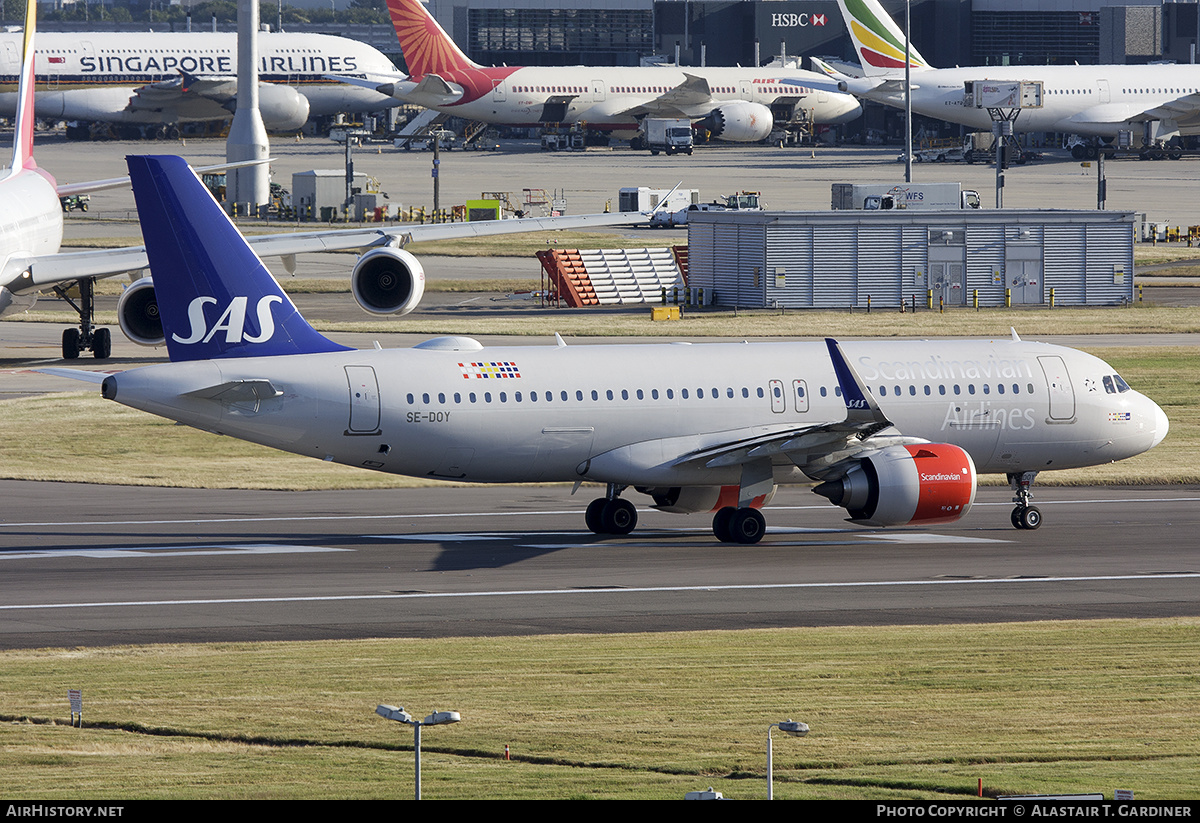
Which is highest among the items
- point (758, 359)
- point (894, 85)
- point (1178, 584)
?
point (894, 85)

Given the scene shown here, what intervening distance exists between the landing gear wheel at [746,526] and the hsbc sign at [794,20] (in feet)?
521

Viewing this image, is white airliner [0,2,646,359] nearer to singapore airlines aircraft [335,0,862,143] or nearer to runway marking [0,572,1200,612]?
runway marking [0,572,1200,612]

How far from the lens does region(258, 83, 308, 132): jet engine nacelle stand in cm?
15200

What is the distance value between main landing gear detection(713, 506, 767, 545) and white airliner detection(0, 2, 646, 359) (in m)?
9.49

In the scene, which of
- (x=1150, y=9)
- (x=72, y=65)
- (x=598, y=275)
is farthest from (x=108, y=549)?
(x=1150, y=9)

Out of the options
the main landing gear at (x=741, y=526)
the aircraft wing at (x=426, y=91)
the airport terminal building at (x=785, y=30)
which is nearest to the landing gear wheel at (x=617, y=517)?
the main landing gear at (x=741, y=526)

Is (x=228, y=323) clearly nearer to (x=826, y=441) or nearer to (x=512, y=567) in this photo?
(x=512, y=567)

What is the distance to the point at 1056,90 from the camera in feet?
450

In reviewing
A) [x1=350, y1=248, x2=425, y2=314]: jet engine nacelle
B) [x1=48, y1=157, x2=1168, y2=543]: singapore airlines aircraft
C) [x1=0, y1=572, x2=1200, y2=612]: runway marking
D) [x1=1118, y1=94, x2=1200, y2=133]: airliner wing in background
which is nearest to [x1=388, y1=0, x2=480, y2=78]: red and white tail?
[x1=1118, y1=94, x2=1200, y2=133]: airliner wing in background

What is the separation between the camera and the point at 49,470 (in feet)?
142

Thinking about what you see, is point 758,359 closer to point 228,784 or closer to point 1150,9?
point 228,784

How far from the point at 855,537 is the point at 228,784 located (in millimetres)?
21664

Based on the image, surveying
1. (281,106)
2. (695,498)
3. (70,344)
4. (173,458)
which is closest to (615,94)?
(281,106)

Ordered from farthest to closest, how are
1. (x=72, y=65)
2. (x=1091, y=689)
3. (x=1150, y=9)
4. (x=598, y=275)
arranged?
(x=1150, y=9)
(x=72, y=65)
(x=598, y=275)
(x=1091, y=689)
